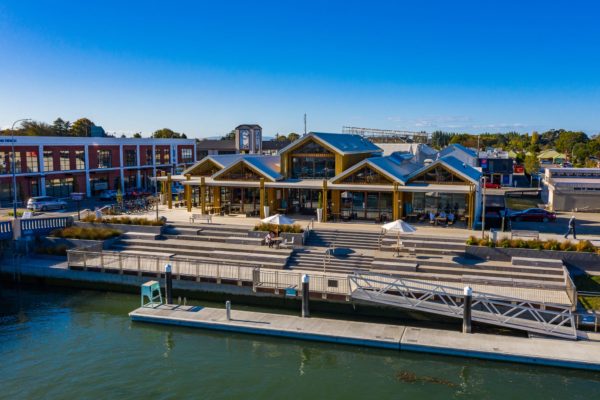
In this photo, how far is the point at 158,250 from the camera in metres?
27.0

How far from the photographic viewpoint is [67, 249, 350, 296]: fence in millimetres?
21359

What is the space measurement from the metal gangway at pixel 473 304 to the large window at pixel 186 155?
5089 centimetres

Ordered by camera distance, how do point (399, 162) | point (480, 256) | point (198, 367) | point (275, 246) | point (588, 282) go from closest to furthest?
point (198, 367)
point (588, 282)
point (480, 256)
point (275, 246)
point (399, 162)

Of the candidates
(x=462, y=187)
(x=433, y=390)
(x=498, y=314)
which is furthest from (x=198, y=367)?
(x=462, y=187)

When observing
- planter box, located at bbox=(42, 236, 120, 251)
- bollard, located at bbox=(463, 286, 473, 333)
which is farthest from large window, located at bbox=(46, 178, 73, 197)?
bollard, located at bbox=(463, 286, 473, 333)

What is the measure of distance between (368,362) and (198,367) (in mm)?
5606

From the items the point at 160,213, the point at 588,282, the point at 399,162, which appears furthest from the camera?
the point at 399,162

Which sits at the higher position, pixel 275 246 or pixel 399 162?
pixel 399 162

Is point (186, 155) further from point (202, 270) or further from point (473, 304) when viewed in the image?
point (473, 304)

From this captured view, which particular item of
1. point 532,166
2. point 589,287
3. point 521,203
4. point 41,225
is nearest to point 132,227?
point 41,225

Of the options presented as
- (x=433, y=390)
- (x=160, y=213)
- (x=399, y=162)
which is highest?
(x=399, y=162)

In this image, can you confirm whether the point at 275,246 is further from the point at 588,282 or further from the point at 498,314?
the point at 588,282

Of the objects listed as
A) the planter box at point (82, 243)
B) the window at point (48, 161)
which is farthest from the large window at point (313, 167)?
the window at point (48, 161)

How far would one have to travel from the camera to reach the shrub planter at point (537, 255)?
74.8 feet
